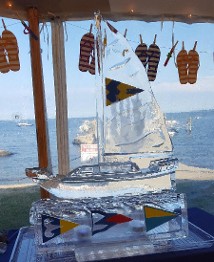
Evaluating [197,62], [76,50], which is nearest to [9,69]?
[76,50]

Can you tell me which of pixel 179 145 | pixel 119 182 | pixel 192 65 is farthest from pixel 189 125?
pixel 119 182

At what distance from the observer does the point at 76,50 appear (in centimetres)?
270

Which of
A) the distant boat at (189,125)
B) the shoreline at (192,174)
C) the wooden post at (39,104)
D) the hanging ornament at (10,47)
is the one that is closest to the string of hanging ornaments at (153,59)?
the wooden post at (39,104)

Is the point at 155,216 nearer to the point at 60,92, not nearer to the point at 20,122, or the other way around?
the point at 60,92

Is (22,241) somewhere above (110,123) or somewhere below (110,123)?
below

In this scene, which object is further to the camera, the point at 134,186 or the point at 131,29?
the point at 131,29

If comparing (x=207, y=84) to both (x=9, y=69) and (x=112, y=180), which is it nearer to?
(x=9, y=69)

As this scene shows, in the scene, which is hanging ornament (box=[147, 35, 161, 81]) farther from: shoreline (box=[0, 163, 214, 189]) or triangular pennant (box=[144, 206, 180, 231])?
shoreline (box=[0, 163, 214, 189])

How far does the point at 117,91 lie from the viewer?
1132 mm

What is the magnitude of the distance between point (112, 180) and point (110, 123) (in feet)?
0.60

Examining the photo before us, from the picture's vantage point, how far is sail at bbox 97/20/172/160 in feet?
3.70

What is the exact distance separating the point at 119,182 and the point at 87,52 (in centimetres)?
164

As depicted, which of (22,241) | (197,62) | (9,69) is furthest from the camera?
(197,62)

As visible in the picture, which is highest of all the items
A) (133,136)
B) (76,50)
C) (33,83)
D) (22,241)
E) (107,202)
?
(76,50)
